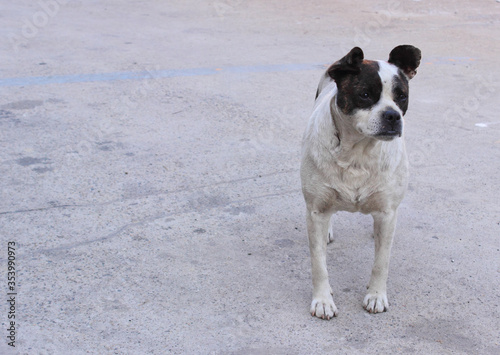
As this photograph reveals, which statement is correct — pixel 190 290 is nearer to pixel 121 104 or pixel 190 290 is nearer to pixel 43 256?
pixel 43 256

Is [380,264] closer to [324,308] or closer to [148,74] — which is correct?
[324,308]

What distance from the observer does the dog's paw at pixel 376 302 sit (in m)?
3.40

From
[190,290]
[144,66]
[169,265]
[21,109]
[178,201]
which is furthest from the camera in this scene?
[144,66]

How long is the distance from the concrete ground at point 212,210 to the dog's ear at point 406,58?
4.40ft

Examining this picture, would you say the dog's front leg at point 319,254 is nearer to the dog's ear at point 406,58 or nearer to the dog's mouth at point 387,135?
the dog's mouth at point 387,135

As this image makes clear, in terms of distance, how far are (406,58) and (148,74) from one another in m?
5.38

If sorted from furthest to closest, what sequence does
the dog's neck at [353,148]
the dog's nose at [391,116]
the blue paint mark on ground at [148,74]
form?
1. the blue paint mark on ground at [148,74]
2. the dog's neck at [353,148]
3. the dog's nose at [391,116]

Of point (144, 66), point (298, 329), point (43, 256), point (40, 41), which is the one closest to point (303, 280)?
point (298, 329)

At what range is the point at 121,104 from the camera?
688cm

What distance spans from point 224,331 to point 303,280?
730 millimetres

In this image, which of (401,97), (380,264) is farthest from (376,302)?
(401,97)

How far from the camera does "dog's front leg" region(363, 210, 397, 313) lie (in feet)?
11.2

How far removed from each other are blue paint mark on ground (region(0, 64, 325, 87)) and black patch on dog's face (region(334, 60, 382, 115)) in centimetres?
518

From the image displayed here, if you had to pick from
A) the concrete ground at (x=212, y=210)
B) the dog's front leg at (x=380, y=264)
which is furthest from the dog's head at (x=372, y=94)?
the concrete ground at (x=212, y=210)
